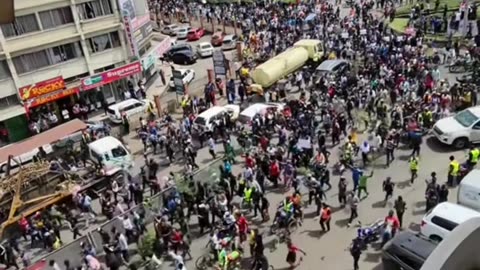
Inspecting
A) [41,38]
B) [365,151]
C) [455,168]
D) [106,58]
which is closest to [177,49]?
[106,58]

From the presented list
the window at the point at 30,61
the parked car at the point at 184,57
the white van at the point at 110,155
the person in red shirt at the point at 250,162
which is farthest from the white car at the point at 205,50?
the person in red shirt at the point at 250,162

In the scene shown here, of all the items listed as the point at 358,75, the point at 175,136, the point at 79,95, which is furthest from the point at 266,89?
the point at 79,95

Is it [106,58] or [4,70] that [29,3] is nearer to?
[4,70]

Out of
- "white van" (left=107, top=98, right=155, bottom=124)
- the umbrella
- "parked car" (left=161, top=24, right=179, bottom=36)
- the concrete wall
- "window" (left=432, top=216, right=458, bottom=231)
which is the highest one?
the concrete wall

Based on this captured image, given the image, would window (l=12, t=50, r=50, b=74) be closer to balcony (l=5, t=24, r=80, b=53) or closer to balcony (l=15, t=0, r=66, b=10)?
balcony (l=5, t=24, r=80, b=53)

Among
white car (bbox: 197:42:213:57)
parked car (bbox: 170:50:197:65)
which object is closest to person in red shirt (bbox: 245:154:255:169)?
parked car (bbox: 170:50:197:65)

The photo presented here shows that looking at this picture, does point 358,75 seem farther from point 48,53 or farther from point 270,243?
point 48,53
